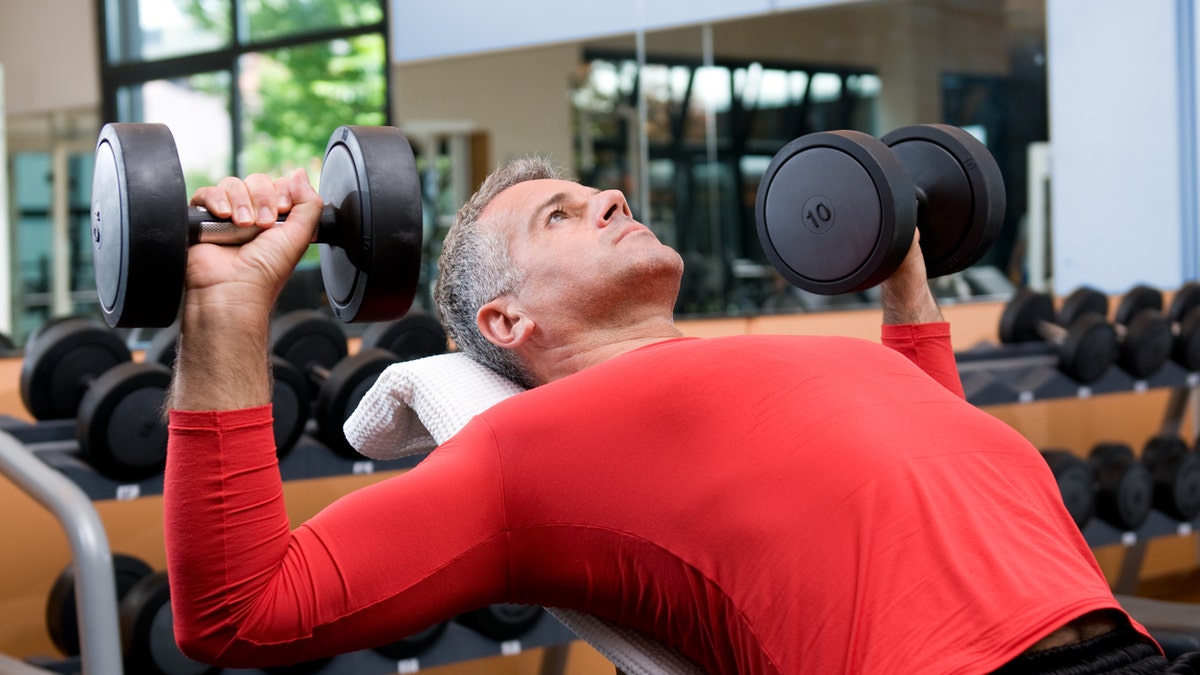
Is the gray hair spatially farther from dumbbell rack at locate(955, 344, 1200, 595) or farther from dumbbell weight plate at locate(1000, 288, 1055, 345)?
dumbbell weight plate at locate(1000, 288, 1055, 345)

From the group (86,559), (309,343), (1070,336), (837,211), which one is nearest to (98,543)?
(86,559)

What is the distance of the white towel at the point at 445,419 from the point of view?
1.04 m

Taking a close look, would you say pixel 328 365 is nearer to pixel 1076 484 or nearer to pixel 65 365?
pixel 65 365

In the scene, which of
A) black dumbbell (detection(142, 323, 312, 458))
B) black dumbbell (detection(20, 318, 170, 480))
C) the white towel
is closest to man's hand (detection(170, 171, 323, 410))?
the white towel

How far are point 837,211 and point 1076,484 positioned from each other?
208 cm

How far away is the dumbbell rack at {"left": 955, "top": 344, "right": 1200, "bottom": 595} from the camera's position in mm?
2971

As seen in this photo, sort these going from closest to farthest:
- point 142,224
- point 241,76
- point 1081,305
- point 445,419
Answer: point 142,224 → point 445,419 → point 1081,305 → point 241,76

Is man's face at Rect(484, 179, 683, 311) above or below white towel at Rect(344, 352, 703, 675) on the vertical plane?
above

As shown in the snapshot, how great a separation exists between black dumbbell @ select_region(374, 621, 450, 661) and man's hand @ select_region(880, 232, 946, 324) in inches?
50.8

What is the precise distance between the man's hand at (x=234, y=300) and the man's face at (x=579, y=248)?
1.07 feet

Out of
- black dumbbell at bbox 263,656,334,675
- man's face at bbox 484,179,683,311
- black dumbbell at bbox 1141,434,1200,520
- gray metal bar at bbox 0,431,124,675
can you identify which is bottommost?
black dumbbell at bbox 263,656,334,675

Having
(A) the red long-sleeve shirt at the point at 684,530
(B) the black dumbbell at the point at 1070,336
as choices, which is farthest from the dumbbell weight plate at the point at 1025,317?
(A) the red long-sleeve shirt at the point at 684,530

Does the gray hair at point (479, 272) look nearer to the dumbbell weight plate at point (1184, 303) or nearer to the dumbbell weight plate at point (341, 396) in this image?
the dumbbell weight plate at point (341, 396)

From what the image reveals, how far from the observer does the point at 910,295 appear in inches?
53.8
